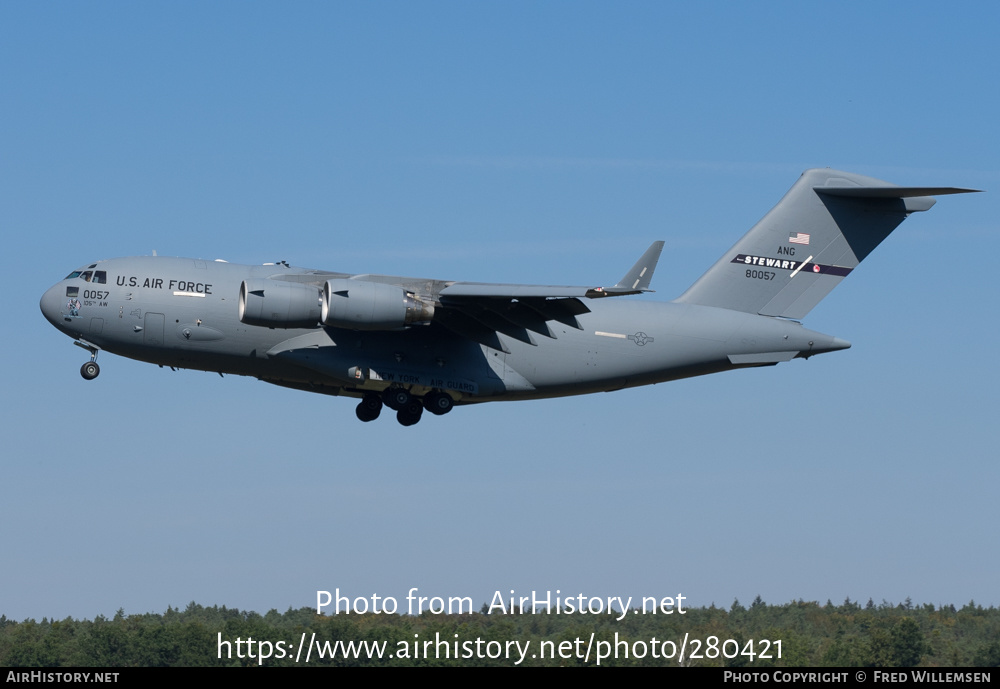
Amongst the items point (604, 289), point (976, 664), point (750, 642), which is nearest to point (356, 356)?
point (604, 289)

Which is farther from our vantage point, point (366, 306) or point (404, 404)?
point (404, 404)

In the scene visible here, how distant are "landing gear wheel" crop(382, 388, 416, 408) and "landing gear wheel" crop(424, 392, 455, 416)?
326 mm

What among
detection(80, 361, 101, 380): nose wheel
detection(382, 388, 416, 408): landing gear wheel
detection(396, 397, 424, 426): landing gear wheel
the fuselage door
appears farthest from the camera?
detection(396, 397, 424, 426): landing gear wheel

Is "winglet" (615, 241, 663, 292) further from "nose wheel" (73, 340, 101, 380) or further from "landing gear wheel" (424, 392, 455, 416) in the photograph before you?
"nose wheel" (73, 340, 101, 380)

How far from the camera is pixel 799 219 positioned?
2391 cm

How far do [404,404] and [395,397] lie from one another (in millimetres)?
232

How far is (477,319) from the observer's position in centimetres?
2103

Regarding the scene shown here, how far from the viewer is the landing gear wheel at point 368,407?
2255cm

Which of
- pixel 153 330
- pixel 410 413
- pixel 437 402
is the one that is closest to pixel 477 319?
pixel 437 402

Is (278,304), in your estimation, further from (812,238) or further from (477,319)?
(812,238)

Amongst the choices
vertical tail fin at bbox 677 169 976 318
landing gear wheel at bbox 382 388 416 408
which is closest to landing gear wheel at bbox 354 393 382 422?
landing gear wheel at bbox 382 388 416 408

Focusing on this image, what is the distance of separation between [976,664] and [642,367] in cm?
1063

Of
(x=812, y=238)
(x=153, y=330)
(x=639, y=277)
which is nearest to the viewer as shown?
(x=639, y=277)

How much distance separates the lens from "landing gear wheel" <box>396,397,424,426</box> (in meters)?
22.2
